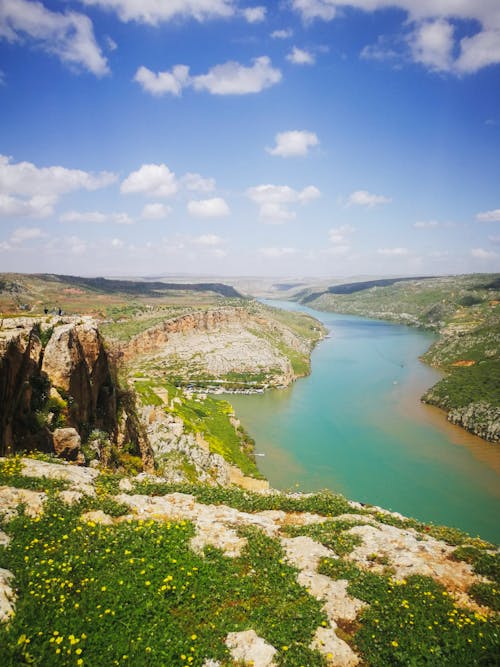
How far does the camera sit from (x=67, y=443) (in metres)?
17.8

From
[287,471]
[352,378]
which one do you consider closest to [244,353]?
[352,378]

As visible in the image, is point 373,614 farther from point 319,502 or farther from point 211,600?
point 319,502

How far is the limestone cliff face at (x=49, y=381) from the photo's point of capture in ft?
51.3

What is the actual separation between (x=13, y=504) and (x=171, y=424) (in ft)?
131

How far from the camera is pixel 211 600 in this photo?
9211mm

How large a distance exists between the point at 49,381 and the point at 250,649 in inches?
612

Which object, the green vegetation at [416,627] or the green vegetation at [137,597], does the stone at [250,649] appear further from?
the green vegetation at [416,627]

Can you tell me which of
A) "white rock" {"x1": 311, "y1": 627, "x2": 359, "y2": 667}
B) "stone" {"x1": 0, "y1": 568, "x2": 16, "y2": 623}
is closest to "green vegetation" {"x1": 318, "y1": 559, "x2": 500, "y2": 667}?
"white rock" {"x1": 311, "y1": 627, "x2": 359, "y2": 667}

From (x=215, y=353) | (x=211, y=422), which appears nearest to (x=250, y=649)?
(x=211, y=422)

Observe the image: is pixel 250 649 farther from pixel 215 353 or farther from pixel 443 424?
pixel 215 353

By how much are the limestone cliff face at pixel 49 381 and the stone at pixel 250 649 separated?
12141mm

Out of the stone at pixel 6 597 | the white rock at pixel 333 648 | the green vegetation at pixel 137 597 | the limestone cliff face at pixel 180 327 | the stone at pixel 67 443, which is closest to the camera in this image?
the stone at pixel 6 597

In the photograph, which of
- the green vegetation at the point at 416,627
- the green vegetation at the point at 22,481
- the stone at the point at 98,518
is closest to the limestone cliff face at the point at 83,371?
the green vegetation at the point at 22,481

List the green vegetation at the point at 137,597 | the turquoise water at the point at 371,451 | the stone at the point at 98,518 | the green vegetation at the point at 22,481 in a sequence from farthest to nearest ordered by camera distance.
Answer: the turquoise water at the point at 371,451 → the green vegetation at the point at 22,481 → the stone at the point at 98,518 → the green vegetation at the point at 137,597
